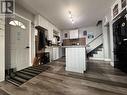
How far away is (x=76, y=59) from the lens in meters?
2.77

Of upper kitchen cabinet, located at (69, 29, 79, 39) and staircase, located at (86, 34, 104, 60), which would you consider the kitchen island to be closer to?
staircase, located at (86, 34, 104, 60)

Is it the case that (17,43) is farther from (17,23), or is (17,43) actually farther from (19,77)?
(19,77)

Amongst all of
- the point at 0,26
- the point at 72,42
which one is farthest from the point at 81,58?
the point at 72,42

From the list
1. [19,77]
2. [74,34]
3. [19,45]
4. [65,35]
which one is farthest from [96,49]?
[19,77]

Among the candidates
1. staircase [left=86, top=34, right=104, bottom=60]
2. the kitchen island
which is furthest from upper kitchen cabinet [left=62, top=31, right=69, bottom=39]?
the kitchen island

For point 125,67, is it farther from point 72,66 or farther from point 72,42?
point 72,42

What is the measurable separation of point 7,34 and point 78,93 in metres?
2.77

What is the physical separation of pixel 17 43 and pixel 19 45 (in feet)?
0.37

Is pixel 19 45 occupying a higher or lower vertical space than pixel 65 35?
lower

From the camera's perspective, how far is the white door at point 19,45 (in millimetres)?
2673

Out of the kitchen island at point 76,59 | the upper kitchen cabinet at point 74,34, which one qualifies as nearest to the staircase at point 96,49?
the upper kitchen cabinet at point 74,34

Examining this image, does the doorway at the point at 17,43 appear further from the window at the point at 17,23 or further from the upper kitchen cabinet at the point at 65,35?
the upper kitchen cabinet at the point at 65,35

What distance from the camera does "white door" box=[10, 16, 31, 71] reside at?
2673 mm

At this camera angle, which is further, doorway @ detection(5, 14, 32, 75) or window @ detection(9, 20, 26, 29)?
window @ detection(9, 20, 26, 29)
